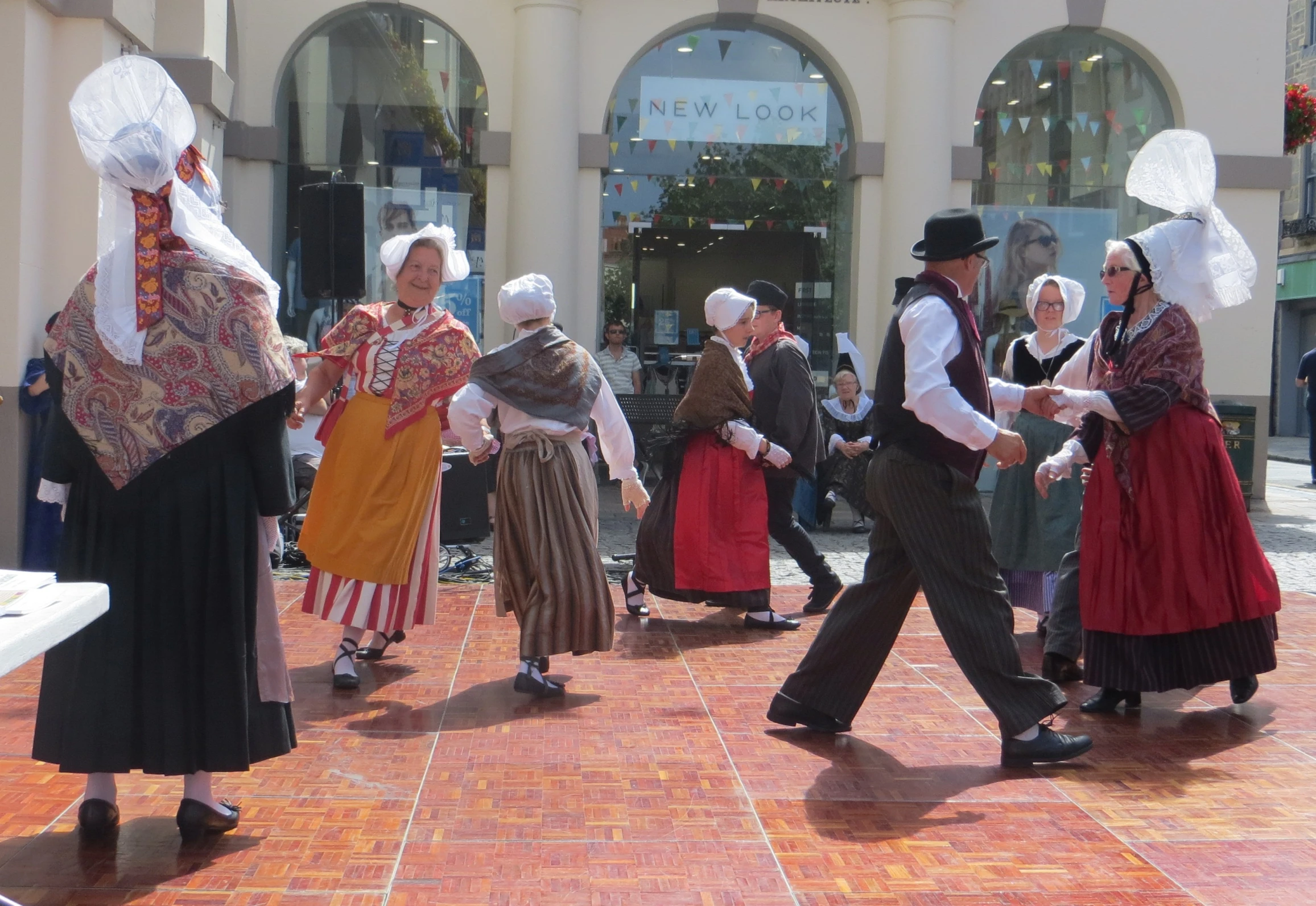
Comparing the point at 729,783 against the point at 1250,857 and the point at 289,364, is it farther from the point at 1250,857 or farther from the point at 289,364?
the point at 289,364

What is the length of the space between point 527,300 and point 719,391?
72.0 inches

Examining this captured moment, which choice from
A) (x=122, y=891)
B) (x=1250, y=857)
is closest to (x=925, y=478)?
(x=1250, y=857)

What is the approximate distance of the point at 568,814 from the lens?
4.14 metres

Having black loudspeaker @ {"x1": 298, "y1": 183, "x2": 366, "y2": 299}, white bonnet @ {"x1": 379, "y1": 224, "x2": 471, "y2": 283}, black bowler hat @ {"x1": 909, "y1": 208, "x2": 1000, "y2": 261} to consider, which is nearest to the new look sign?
black loudspeaker @ {"x1": 298, "y1": 183, "x2": 366, "y2": 299}

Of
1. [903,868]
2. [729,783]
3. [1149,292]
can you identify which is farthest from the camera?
[1149,292]

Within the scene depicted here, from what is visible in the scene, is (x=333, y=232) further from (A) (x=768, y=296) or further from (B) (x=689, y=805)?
(B) (x=689, y=805)

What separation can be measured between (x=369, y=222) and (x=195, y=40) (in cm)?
365

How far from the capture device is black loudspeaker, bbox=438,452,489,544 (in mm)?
9070

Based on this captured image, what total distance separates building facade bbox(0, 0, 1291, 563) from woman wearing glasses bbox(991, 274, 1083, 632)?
638 cm

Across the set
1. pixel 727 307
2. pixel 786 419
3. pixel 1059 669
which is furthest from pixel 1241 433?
pixel 1059 669

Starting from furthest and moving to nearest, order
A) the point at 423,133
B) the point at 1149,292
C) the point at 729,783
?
the point at 423,133, the point at 1149,292, the point at 729,783

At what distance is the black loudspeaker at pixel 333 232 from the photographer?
345 inches

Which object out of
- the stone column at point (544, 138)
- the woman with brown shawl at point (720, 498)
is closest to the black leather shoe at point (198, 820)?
the woman with brown shawl at point (720, 498)

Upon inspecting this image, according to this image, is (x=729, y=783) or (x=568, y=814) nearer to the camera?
(x=568, y=814)
